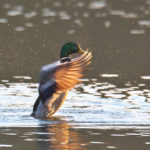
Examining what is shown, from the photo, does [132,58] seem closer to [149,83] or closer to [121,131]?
[149,83]

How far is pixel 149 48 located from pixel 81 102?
19.3 ft

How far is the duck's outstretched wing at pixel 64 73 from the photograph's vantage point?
9656 mm

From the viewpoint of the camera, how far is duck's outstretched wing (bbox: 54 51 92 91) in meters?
9.65

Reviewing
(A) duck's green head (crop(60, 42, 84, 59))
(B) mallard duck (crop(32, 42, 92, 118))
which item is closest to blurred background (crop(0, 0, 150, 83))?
(A) duck's green head (crop(60, 42, 84, 59))

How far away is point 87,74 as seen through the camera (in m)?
14.1

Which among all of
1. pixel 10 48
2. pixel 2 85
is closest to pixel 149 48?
pixel 10 48

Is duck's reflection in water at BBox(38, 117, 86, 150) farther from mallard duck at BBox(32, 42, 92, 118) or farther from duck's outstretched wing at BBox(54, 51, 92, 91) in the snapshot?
duck's outstretched wing at BBox(54, 51, 92, 91)

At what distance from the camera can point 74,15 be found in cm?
2277

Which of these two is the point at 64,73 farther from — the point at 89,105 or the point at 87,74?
the point at 87,74

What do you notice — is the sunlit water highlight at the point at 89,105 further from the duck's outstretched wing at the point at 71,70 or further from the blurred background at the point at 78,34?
the blurred background at the point at 78,34

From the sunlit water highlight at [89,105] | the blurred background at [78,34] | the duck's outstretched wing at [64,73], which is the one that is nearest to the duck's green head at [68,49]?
the sunlit water highlight at [89,105]

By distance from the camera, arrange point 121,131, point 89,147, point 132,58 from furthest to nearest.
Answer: point 132,58 < point 121,131 < point 89,147

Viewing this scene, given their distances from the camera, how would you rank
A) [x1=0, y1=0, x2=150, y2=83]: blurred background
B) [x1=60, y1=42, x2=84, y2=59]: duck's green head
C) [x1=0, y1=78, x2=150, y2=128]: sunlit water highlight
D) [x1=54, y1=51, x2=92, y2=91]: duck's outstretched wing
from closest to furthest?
[x1=54, y1=51, x2=92, y2=91]: duck's outstretched wing, [x1=0, y1=78, x2=150, y2=128]: sunlit water highlight, [x1=60, y1=42, x2=84, y2=59]: duck's green head, [x1=0, y1=0, x2=150, y2=83]: blurred background

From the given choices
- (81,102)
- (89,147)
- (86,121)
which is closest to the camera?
(89,147)
